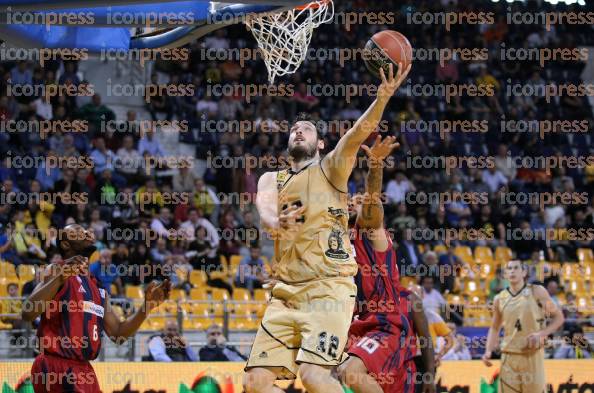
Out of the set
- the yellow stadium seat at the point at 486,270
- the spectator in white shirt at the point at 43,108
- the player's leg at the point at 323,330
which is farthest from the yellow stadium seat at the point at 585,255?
the player's leg at the point at 323,330

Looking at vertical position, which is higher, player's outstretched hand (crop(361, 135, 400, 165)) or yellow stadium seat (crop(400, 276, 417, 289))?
player's outstretched hand (crop(361, 135, 400, 165))

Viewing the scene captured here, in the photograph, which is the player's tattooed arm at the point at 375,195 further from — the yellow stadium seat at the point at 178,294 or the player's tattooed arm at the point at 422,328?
the yellow stadium seat at the point at 178,294

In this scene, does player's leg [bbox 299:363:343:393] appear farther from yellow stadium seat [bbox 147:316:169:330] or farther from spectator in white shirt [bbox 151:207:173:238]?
spectator in white shirt [bbox 151:207:173:238]

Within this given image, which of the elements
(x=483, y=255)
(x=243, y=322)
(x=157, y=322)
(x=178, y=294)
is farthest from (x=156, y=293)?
(x=483, y=255)

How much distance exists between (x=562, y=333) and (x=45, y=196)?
758cm

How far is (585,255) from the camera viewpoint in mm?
18016

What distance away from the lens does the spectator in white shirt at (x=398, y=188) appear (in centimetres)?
1718

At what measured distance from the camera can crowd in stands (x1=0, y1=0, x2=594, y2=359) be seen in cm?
1394

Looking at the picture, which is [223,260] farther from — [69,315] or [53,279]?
[53,279]

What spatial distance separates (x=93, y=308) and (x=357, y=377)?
2.12 meters

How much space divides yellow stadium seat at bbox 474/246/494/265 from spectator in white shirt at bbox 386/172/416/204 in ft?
4.99

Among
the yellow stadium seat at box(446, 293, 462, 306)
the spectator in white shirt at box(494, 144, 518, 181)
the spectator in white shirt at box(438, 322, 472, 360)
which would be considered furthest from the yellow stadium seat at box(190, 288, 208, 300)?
the spectator in white shirt at box(494, 144, 518, 181)

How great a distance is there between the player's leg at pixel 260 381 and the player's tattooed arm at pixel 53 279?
5.06 feet

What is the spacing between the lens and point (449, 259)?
1580 cm
